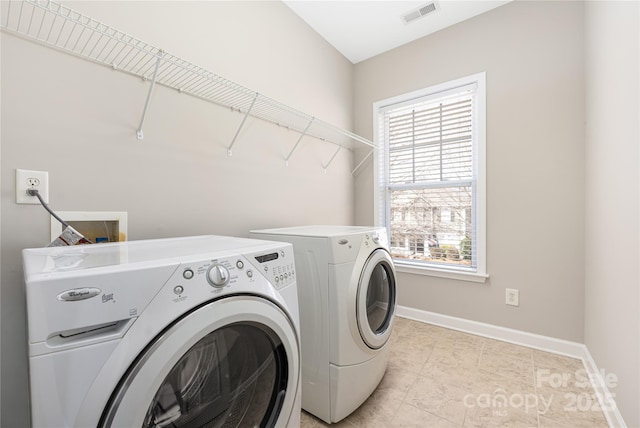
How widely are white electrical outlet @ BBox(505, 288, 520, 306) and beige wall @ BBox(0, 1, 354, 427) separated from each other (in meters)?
1.60

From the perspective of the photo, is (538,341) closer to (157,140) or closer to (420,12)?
(420,12)

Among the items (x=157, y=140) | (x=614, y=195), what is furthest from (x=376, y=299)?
(x=157, y=140)

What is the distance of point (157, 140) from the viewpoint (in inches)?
51.3

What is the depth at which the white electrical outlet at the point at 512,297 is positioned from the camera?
2.04 m

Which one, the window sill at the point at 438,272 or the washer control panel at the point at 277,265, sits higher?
the washer control panel at the point at 277,265

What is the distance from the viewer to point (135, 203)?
122 centimetres

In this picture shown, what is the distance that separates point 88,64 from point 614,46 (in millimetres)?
2341

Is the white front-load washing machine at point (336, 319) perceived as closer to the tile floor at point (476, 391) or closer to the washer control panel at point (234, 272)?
the tile floor at point (476, 391)

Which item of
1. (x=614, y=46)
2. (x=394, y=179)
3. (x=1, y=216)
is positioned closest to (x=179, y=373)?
(x=1, y=216)

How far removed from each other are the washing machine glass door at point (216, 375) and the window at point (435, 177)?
1.91m

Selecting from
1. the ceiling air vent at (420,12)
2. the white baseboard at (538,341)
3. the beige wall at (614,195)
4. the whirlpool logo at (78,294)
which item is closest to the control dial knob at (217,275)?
the whirlpool logo at (78,294)

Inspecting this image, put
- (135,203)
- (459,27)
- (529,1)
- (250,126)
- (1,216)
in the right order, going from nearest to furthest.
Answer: (1,216)
(135,203)
(250,126)
(529,1)
(459,27)

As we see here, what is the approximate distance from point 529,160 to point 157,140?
2.42m

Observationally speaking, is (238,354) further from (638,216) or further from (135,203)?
(638,216)
